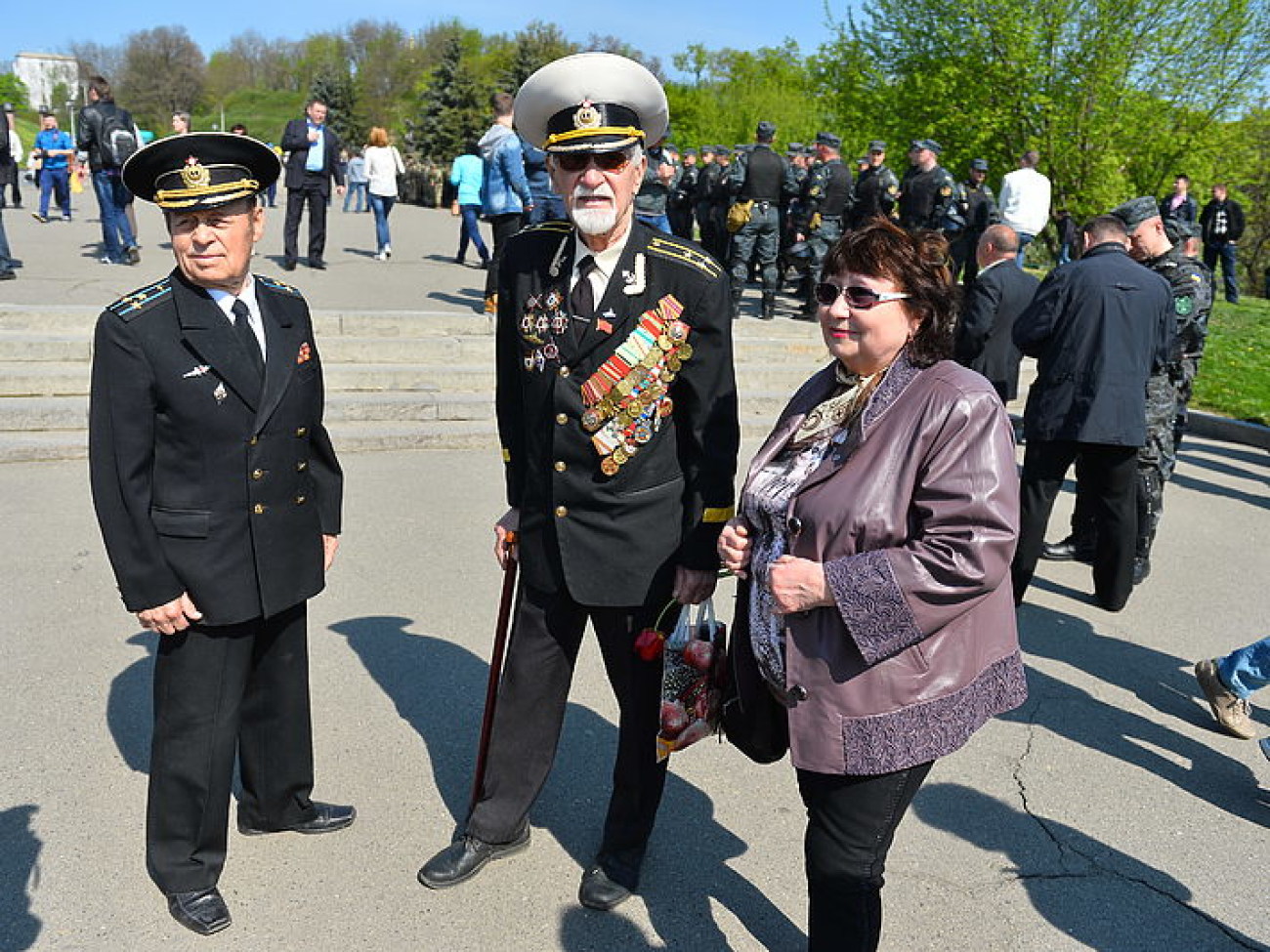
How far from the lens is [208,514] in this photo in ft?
8.82

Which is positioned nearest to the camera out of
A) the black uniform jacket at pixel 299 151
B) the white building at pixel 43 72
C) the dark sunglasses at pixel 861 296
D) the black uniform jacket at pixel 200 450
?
the dark sunglasses at pixel 861 296

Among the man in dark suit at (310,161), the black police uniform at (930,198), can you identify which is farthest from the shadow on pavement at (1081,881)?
the man in dark suit at (310,161)

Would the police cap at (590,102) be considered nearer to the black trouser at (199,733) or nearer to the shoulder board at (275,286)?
the shoulder board at (275,286)

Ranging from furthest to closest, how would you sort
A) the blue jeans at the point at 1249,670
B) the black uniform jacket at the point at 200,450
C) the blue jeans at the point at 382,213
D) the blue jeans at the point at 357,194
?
the blue jeans at the point at 357,194 → the blue jeans at the point at 382,213 → the blue jeans at the point at 1249,670 → the black uniform jacket at the point at 200,450

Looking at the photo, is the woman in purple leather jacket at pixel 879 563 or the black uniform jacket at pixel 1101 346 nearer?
the woman in purple leather jacket at pixel 879 563

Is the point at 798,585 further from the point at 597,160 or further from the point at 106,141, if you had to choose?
the point at 106,141

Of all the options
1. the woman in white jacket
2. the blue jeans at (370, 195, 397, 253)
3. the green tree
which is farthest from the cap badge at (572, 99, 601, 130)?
the green tree

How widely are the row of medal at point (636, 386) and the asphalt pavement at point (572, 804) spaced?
4.35ft

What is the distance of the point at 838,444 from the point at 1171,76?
27.2 m

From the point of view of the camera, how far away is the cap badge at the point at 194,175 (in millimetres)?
2562

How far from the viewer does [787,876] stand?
316cm

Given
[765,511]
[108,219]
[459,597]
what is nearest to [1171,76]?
[108,219]

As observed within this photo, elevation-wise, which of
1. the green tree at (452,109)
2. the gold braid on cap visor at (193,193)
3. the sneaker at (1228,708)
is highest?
the green tree at (452,109)

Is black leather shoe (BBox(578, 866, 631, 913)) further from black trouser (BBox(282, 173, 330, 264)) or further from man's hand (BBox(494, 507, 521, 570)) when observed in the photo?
black trouser (BBox(282, 173, 330, 264))
